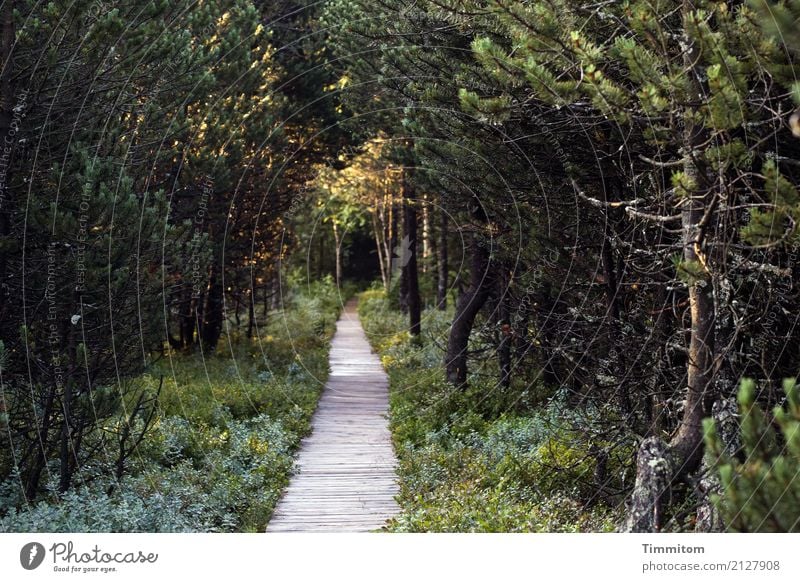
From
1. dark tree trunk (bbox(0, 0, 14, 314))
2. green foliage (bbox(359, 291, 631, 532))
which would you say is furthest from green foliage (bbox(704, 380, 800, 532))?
dark tree trunk (bbox(0, 0, 14, 314))

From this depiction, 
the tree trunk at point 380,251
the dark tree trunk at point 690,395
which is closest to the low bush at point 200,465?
the dark tree trunk at point 690,395

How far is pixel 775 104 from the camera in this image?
7152mm

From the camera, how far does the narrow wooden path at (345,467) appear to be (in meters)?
10.5

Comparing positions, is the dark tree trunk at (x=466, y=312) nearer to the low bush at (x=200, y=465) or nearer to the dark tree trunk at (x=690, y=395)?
the low bush at (x=200, y=465)

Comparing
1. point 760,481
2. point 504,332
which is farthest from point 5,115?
point 504,332

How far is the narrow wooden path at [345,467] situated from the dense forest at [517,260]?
14.1 inches

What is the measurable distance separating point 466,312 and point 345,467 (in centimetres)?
550

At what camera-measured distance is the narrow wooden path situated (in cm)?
Result: 1047

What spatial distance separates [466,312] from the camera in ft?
59.4

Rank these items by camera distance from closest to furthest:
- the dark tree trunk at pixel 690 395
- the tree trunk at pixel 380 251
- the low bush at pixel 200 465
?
the dark tree trunk at pixel 690 395
the low bush at pixel 200 465
the tree trunk at pixel 380 251

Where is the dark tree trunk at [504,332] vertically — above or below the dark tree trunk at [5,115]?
below

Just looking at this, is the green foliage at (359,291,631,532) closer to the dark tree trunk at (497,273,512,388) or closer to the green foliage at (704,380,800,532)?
the dark tree trunk at (497,273,512,388)

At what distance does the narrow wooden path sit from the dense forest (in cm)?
36

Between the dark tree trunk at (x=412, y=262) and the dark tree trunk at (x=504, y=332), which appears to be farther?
the dark tree trunk at (x=412, y=262)
